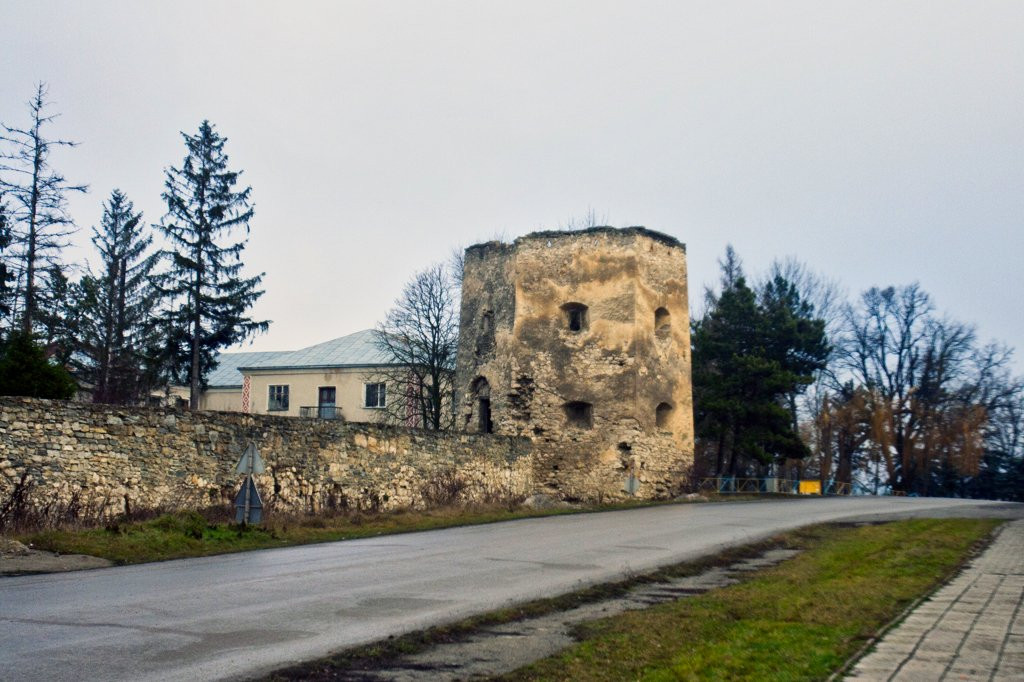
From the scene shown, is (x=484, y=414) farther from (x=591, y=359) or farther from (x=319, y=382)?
(x=319, y=382)

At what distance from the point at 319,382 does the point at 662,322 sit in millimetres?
29191

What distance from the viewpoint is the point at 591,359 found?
30750 mm

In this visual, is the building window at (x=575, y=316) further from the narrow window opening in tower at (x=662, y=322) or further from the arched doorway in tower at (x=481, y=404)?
the arched doorway in tower at (x=481, y=404)

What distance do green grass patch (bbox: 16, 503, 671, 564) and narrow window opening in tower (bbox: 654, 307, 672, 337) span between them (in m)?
13.9

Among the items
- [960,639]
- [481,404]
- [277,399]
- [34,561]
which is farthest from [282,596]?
[277,399]

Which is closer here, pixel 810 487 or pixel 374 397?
pixel 810 487

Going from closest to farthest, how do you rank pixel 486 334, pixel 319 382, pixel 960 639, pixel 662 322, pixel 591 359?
pixel 960 639
pixel 591 359
pixel 662 322
pixel 486 334
pixel 319 382

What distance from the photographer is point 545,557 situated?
1312 centimetres

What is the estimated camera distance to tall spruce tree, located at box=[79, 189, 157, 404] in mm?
36438

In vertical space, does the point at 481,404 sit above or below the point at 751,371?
below

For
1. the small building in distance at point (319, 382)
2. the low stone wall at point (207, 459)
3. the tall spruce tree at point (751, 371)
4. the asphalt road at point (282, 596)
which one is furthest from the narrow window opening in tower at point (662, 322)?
the small building in distance at point (319, 382)

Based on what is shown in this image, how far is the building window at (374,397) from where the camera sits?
54.5m

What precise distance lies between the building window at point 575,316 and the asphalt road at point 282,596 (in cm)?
1474

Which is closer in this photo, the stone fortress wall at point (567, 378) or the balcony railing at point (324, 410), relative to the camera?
the stone fortress wall at point (567, 378)
